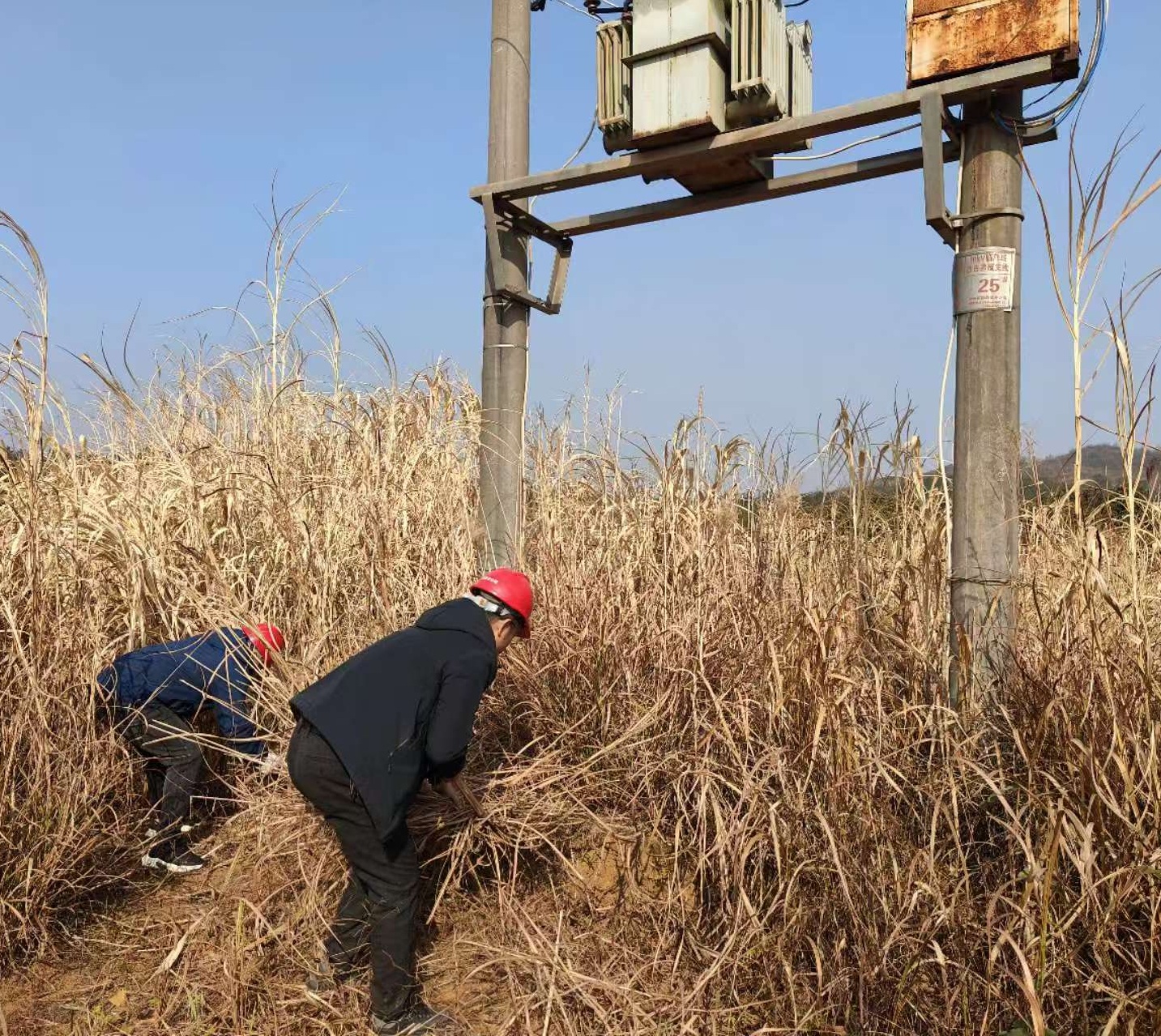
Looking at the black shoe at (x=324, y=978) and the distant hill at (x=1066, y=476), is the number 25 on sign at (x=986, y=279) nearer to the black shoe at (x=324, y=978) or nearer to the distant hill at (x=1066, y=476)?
the distant hill at (x=1066, y=476)

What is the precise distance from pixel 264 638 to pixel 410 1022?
5.16ft

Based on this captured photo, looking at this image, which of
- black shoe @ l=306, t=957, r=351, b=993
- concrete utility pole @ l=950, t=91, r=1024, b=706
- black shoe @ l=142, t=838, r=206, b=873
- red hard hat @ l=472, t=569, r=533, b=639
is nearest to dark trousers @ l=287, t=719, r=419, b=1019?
black shoe @ l=306, t=957, r=351, b=993

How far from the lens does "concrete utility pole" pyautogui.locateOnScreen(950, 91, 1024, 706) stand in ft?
10.2

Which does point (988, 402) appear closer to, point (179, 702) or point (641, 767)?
point (641, 767)

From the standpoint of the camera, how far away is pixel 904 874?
2.51 metres

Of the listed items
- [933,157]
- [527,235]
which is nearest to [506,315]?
[527,235]

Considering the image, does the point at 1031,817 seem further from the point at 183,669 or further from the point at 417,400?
the point at 417,400

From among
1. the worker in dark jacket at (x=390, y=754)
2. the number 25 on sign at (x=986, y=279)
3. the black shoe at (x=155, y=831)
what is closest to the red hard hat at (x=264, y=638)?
the black shoe at (x=155, y=831)

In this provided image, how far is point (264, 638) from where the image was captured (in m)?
3.85

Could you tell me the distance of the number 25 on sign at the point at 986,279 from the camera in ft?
10.2

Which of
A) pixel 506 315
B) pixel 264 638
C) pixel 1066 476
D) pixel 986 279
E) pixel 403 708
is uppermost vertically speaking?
pixel 506 315

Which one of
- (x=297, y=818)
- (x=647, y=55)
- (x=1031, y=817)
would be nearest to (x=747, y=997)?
(x=1031, y=817)

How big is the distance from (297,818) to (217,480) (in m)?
2.12

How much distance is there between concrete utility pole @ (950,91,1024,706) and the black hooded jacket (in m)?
1.52
